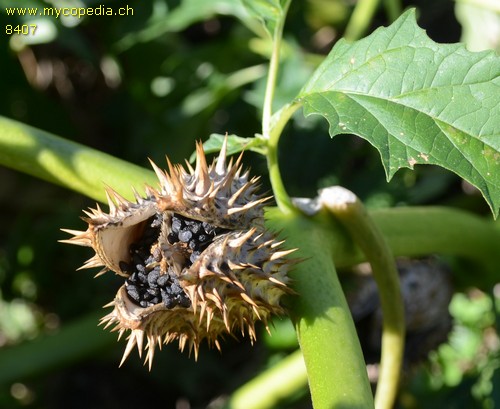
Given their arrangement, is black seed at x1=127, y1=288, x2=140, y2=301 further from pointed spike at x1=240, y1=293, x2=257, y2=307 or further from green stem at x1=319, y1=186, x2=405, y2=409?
green stem at x1=319, y1=186, x2=405, y2=409

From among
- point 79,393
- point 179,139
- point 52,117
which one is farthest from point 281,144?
point 79,393

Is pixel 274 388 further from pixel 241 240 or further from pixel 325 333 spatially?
pixel 241 240

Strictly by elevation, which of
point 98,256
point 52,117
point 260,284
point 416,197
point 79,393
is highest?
point 98,256

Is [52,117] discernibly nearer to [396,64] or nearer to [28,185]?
[28,185]

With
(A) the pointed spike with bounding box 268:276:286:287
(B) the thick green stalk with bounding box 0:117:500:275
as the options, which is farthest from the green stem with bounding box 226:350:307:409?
(A) the pointed spike with bounding box 268:276:286:287

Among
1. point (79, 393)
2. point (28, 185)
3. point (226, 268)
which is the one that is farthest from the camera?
point (28, 185)

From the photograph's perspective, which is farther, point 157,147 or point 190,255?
point 157,147

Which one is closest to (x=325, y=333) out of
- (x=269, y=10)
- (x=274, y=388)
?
(x=269, y=10)
